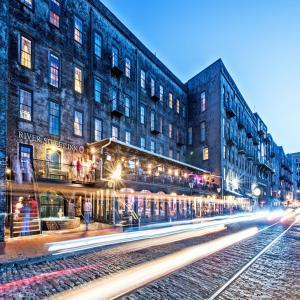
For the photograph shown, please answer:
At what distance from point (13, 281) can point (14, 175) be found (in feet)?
28.4

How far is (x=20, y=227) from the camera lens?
522 inches

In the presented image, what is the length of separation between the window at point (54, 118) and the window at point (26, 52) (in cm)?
281

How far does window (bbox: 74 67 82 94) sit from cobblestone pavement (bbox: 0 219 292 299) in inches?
531

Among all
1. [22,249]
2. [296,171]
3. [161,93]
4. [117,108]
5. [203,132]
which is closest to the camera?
[22,249]

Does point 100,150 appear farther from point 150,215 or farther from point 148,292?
point 148,292

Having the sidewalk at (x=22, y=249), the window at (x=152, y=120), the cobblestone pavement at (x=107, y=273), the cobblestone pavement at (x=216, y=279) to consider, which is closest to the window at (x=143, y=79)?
the window at (x=152, y=120)

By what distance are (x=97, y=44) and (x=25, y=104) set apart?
9489 mm

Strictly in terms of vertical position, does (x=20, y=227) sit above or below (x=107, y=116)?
below

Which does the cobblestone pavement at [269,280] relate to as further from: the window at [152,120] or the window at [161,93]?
the window at [161,93]

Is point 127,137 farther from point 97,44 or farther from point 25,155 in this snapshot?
point 25,155

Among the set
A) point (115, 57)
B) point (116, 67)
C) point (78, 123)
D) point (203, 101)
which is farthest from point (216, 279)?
point (203, 101)

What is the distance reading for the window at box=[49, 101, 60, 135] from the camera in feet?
57.2

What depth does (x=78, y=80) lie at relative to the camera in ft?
65.4

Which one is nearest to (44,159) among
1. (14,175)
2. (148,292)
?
(14,175)
